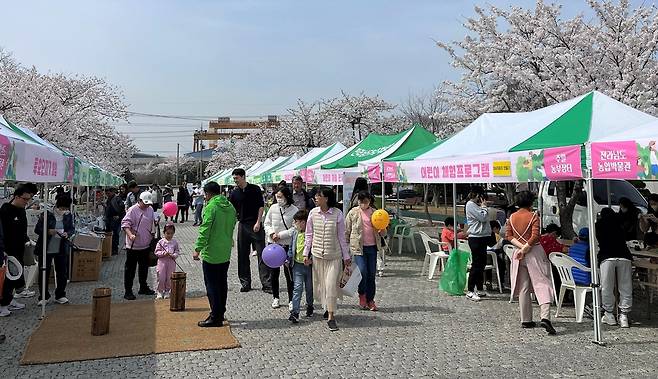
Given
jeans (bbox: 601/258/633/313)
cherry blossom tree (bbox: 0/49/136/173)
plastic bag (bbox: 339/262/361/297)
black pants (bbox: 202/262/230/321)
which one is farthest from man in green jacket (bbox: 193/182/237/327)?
cherry blossom tree (bbox: 0/49/136/173)

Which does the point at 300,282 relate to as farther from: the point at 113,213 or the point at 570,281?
the point at 113,213

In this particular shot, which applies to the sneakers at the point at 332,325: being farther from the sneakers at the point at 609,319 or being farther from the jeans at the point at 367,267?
the sneakers at the point at 609,319

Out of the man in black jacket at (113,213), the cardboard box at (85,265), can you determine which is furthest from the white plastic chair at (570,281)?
the man in black jacket at (113,213)

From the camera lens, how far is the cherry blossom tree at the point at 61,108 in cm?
2094

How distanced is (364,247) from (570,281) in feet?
8.52

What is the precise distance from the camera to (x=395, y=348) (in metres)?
5.27

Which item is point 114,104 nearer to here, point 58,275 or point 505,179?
point 58,275

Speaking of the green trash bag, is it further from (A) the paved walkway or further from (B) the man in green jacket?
(B) the man in green jacket

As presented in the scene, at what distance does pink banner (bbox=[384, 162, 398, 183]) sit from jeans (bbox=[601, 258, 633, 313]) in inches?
165

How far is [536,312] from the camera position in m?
6.73

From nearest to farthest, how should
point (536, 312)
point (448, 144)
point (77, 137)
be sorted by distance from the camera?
point (536, 312) < point (448, 144) < point (77, 137)

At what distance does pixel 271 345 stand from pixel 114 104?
24.6 metres

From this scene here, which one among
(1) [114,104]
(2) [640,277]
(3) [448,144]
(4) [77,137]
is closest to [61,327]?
(3) [448,144]

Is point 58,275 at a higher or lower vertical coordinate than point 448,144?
lower
